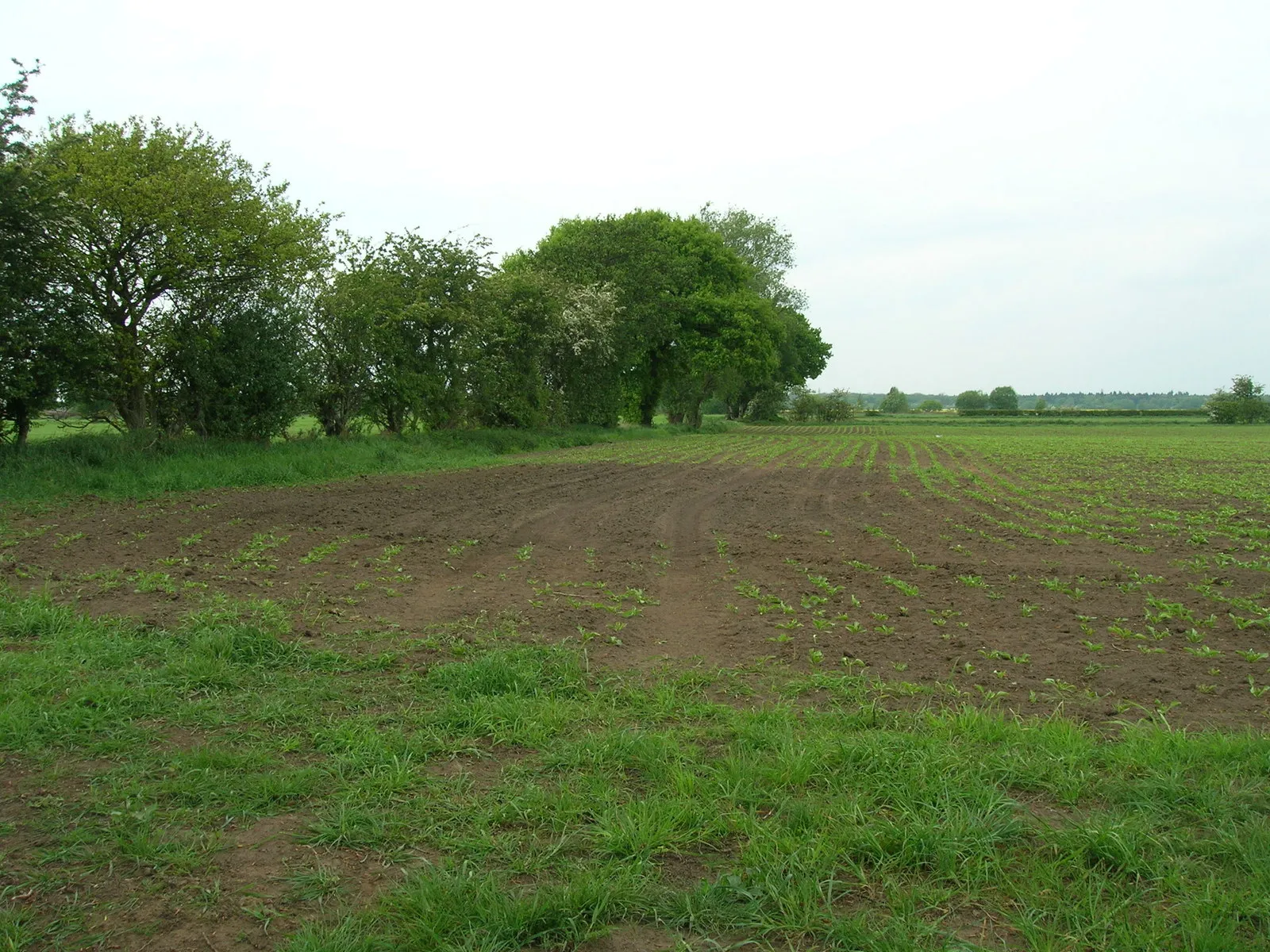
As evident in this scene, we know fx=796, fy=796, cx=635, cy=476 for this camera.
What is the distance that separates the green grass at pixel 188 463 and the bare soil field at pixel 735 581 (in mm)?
1118

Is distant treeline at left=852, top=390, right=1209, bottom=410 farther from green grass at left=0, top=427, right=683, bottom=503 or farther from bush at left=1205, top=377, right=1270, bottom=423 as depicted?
green grass at left=0, top=427, right=683, bottom=503

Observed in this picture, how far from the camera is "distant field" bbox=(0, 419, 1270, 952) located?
2.88 m

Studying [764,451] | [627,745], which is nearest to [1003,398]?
[764,451]

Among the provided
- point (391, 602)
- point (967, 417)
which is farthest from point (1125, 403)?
point (391, 602)

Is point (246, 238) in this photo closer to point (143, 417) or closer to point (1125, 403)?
point (143, 417)

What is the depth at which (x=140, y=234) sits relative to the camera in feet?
50.3

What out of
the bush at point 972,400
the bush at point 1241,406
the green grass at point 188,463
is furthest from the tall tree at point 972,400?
the green grass at point 188,463

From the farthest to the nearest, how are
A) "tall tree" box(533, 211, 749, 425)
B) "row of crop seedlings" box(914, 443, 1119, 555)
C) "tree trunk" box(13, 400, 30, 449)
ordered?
"tall tree" box(533, 211, 749, 425) → "tree trunk" box(13, 400, 30, 449) → "row of crop seedlings" box(914, 443, 1119, 555)

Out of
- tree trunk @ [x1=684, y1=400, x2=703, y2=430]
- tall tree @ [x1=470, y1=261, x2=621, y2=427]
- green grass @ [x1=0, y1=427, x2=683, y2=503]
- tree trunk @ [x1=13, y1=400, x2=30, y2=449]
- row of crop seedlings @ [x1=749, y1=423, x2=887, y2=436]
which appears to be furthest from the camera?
tree trunk @ [x1=684, y1=400, x2=703, y2=430]

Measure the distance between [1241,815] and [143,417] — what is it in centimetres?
1825

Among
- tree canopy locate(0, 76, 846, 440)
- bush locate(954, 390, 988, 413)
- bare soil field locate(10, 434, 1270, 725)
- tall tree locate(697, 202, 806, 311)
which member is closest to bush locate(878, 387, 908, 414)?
bush locate(954, 390, 988, 413)

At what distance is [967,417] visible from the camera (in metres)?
83.3

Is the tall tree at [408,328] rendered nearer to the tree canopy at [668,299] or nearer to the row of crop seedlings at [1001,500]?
the tree canopy at [668,299]

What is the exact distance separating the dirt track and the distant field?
2.1 inches
